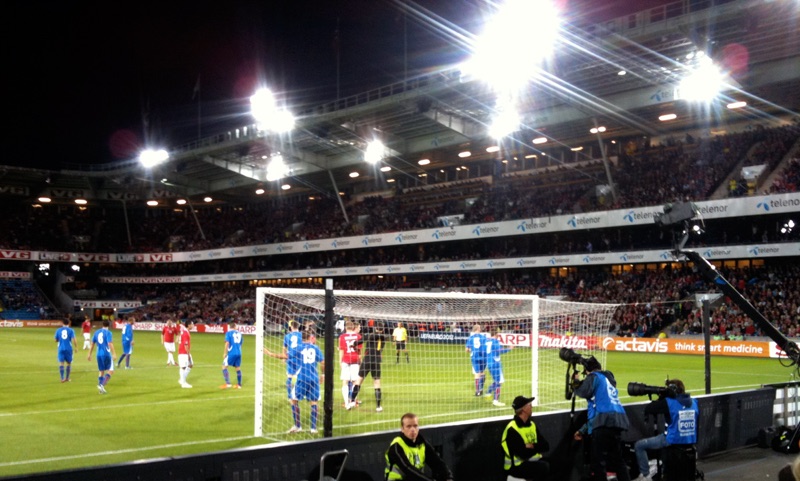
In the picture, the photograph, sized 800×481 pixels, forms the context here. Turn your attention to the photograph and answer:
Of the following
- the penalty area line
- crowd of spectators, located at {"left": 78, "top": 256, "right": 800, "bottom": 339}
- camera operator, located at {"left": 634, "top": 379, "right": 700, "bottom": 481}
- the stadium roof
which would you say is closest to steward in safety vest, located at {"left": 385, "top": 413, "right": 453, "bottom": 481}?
camera operator, located at {"left": 634, "top": 379, "right": 700, "bottom": 481}

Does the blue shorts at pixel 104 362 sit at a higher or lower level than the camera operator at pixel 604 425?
lower

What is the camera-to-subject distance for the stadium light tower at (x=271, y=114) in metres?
40.3

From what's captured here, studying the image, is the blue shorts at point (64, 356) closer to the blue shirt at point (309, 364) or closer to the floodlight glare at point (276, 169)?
the blue shirt at point (309, 364)

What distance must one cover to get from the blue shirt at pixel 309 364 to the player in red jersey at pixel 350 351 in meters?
1.93

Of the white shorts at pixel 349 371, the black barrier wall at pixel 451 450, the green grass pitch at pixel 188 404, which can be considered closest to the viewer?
the black barrier wall at pixel 451 450

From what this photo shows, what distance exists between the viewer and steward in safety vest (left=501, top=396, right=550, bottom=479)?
7355 mm

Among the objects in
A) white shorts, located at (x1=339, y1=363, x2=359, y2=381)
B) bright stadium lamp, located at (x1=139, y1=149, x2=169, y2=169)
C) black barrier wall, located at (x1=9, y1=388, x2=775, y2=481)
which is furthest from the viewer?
bright stadium lamp, located at (x1=139, y1=149, x2=169, y2=169)

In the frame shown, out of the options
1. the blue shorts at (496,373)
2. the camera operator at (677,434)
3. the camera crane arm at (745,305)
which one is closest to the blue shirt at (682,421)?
the camera operator at (677,434)

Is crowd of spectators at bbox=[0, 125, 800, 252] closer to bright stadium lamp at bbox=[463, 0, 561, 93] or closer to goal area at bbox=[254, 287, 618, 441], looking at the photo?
bright stadium lamp at bbox=[463, 0, 561, 93]

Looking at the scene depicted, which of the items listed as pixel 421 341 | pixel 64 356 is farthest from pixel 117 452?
pixel 64 356

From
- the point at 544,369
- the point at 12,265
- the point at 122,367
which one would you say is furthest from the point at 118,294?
the point at 544,369

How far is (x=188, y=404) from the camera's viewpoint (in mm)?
15781

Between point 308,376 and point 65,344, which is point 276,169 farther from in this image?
point 308,376

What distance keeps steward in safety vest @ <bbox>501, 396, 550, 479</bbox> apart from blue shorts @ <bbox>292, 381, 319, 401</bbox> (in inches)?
191
